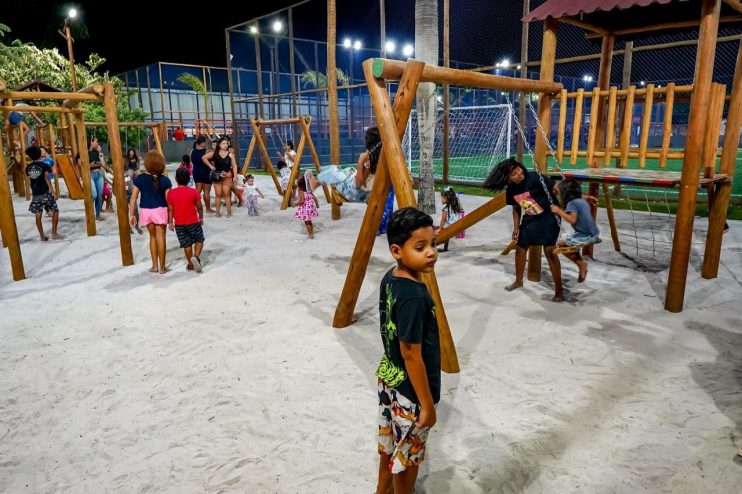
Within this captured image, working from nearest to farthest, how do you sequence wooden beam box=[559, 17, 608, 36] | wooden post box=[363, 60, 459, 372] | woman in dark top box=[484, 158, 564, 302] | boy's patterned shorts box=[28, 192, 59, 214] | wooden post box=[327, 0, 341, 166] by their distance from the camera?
wooden post box=[363, 60, 459, 372]
woman in dark top box=[484, 158, 564, 302]
wooden beam box=[559, 17, 608, 36]
boy's patterned shorts box=[28, 192, 59, 214]
wooden post box=[327, 0, 341, 166]

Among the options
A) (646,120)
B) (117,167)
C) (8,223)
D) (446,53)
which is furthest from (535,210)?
(446,53)

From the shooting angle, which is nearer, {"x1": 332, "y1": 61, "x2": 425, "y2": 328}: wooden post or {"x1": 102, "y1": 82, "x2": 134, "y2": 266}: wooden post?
{"x1": 332, "y1": 61, "x2": 425, "y2": 328}: wooden post

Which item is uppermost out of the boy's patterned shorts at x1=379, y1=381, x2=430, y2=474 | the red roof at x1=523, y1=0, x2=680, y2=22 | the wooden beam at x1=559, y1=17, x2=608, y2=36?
the wooden beam at x1=559, y1=17, x2=608, y2=36

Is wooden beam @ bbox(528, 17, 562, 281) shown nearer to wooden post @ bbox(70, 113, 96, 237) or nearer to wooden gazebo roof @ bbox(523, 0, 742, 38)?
wooden gazebo roof @ bbox(523, 0, 742, 38)

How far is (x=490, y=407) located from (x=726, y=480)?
123 cm

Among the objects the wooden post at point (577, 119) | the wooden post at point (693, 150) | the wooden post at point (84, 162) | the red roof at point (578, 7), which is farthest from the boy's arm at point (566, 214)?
the wooden post at point (84, 162)

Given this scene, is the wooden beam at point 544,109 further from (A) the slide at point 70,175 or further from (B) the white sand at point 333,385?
(A) the slide at point 70,175

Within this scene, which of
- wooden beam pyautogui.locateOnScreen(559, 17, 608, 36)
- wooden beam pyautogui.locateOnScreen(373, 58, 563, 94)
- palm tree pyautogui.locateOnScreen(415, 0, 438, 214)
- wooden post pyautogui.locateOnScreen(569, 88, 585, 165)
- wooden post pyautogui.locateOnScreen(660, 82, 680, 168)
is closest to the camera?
wooden beam pyautogui.locateOnScreen(373, 58, 563, 94)

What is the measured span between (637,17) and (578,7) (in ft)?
7.23

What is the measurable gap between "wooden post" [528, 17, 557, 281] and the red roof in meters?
0.20

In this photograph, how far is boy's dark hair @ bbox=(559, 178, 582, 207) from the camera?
5582 mm

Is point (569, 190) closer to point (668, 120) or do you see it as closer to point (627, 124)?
point (627, 124)

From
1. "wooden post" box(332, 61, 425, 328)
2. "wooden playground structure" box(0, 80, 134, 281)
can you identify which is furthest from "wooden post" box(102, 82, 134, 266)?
"wooden post" box(332, 61, 425, 328)

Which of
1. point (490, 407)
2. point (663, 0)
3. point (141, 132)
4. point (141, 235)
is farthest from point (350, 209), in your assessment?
point (141, 132)
